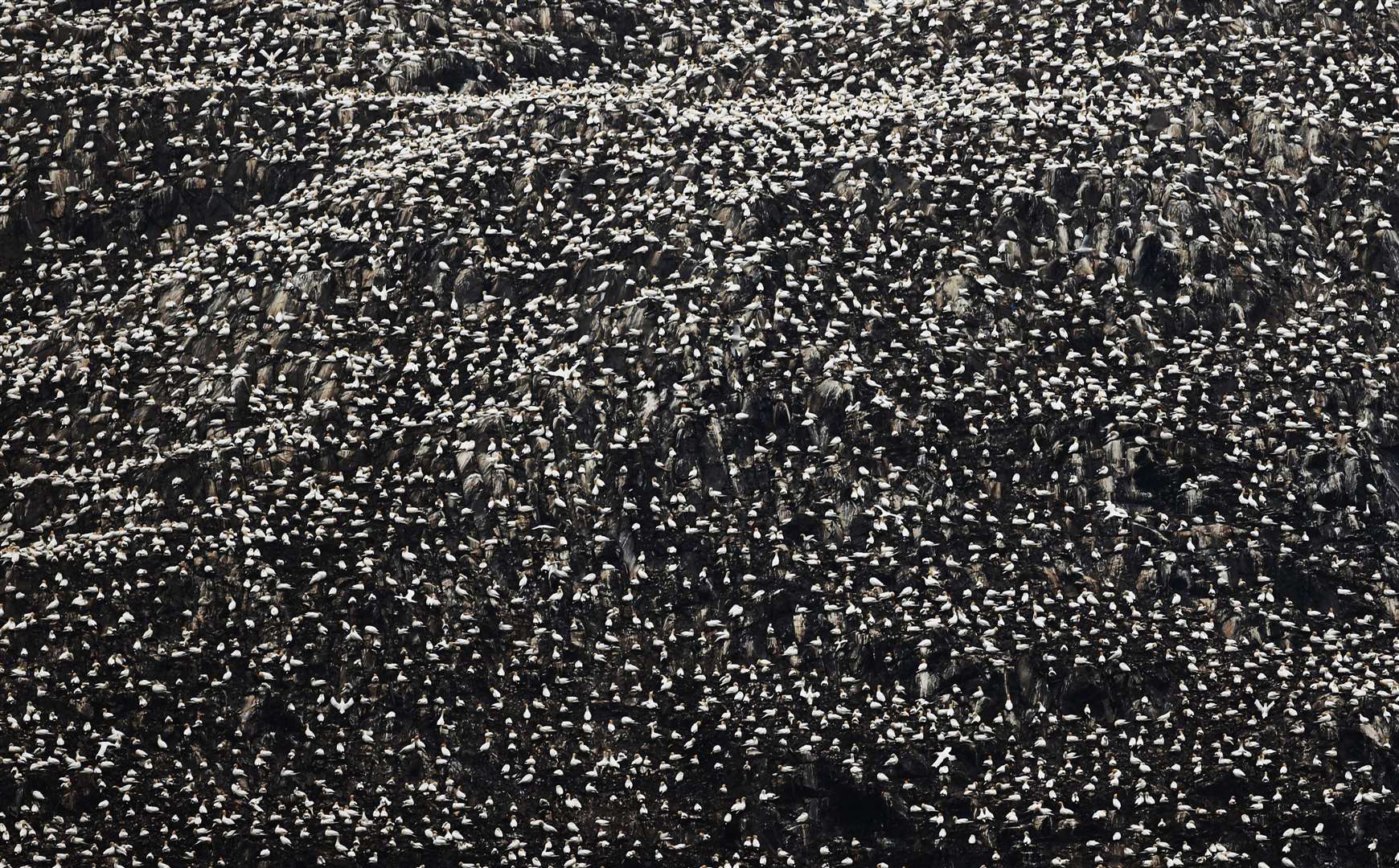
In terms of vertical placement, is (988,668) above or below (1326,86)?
below

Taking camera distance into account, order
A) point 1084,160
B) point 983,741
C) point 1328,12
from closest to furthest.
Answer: point 983,741 < point 1084,160 < point 1328,12

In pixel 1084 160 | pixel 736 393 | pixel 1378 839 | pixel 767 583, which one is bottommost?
pixel 1378 839

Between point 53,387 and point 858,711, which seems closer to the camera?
point 858,711

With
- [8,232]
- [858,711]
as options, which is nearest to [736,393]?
[858,711]

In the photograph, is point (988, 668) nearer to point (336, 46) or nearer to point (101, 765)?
point (101, 765)

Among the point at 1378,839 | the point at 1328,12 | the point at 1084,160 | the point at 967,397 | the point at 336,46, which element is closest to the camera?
the point at 1378,839

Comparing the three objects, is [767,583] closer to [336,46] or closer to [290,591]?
[290,591]
